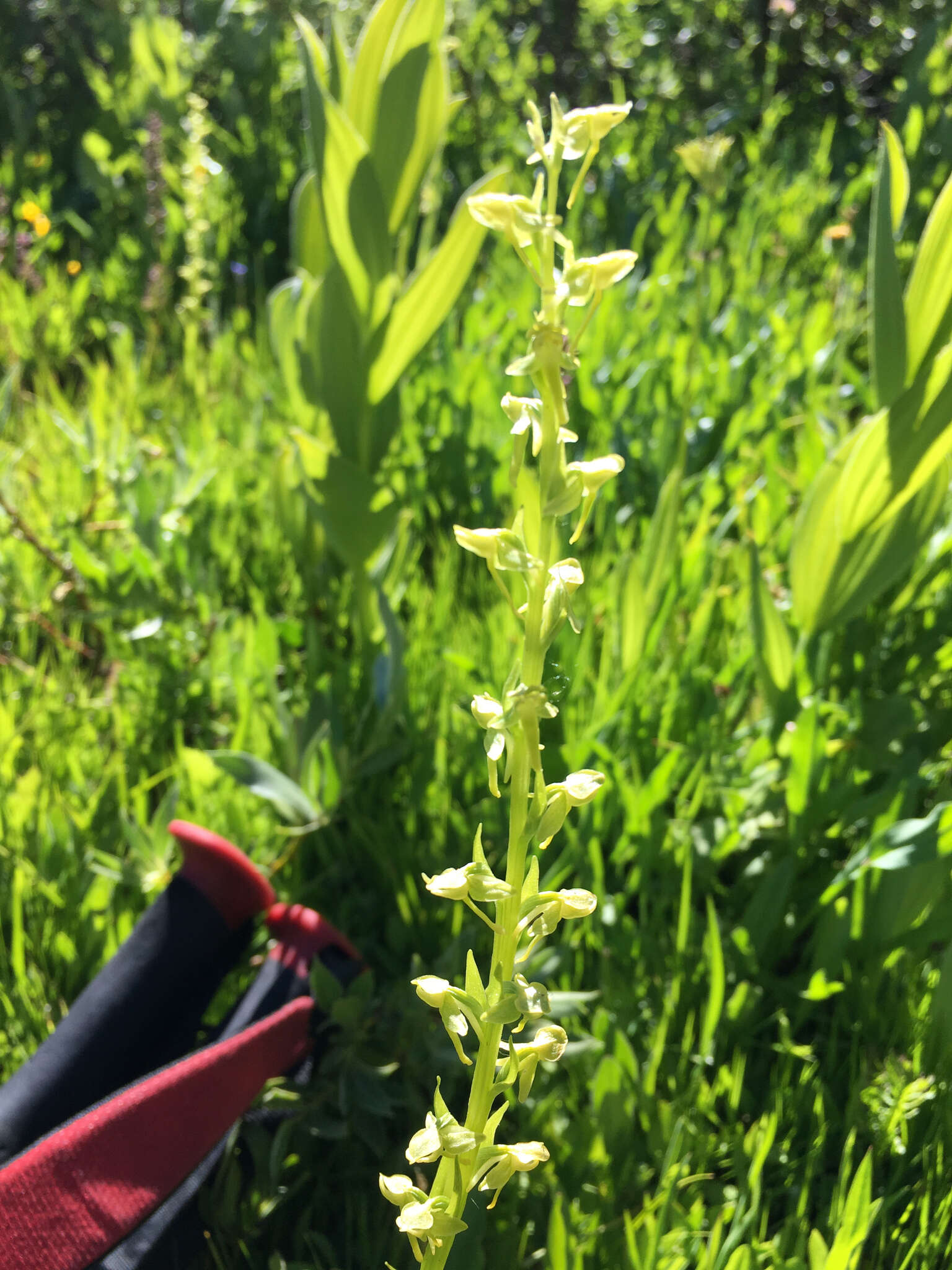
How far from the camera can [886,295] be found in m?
0.97

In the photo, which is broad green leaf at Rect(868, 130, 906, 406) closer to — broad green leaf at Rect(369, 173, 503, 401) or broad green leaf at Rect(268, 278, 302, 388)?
broad green leaf at Rect(369, 173, 503, 401)

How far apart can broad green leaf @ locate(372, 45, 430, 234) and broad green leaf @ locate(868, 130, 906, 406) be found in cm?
48

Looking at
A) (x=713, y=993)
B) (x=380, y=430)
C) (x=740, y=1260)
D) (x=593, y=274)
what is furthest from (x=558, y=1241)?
(x=380, y=430)

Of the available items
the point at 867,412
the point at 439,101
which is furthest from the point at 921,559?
the point at 439,101

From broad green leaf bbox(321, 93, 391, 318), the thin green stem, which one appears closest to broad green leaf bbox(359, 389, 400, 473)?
broad green leaf bbox(321, 93, 391, 318)

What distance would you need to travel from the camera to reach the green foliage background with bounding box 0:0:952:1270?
0.81 m

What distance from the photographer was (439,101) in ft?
3.57

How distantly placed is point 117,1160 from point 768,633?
773 mm

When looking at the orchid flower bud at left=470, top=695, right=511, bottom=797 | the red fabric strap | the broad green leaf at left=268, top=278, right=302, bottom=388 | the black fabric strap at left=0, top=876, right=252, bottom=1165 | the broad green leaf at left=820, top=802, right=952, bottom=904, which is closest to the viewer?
the orchid flower bud at left=470, top=695, right=511, bottom=797

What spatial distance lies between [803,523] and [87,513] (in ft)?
3.09

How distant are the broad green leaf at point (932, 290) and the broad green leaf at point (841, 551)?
103mm

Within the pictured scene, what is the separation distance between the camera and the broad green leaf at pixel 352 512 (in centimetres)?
110

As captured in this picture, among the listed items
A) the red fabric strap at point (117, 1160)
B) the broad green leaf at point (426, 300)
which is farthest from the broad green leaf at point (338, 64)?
the red fabric strap at point (117, 1160)

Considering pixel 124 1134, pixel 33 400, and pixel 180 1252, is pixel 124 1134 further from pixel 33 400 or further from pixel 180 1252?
pixel 33 400
